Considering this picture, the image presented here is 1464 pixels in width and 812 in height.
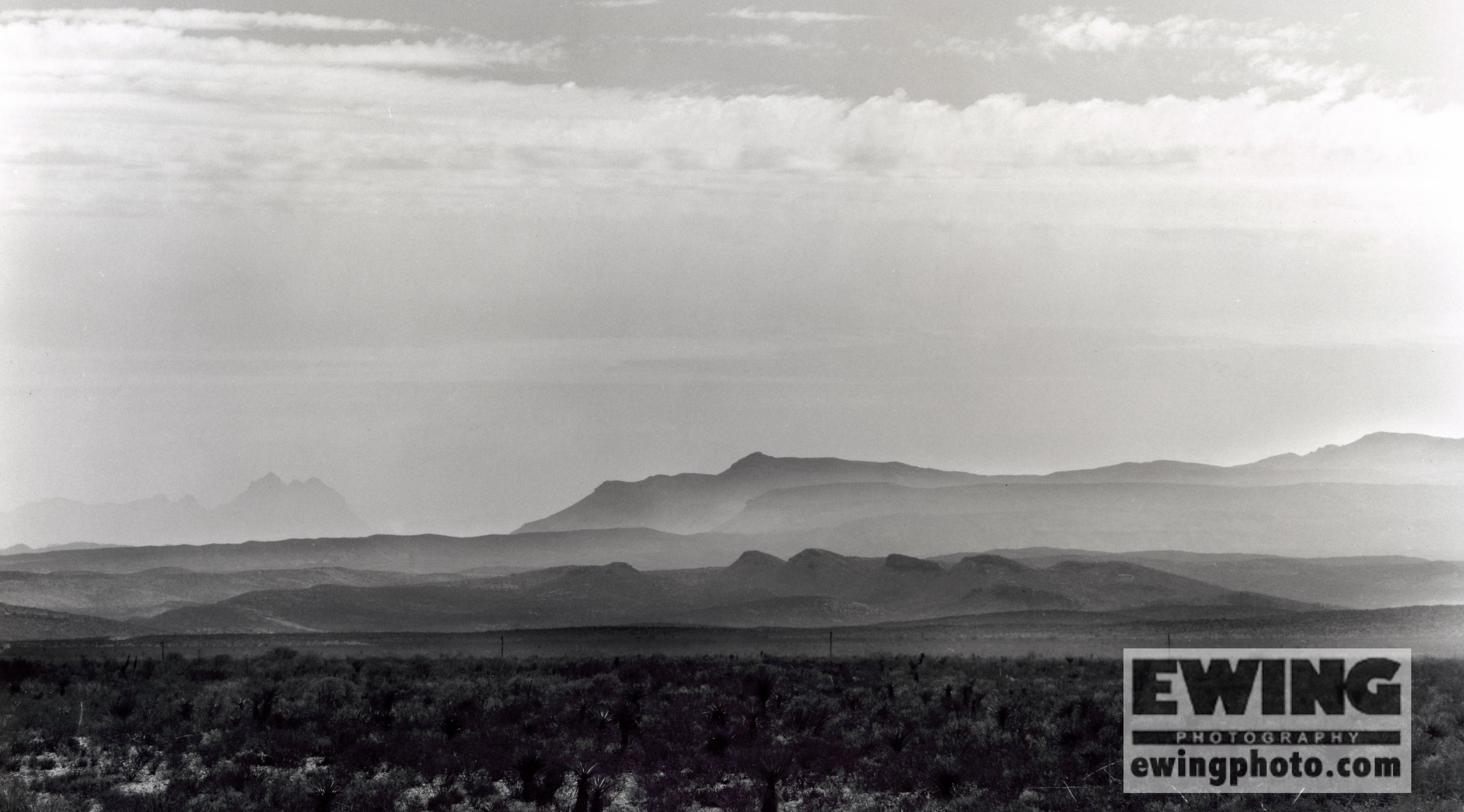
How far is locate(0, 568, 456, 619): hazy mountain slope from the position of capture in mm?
102562

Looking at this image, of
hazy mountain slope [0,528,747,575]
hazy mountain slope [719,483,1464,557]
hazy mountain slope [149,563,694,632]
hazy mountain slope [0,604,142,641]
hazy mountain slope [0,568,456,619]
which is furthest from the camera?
hazy mountain slope [719,483,1464,557]

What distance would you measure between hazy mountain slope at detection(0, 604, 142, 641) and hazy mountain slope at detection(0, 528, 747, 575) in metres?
41.1

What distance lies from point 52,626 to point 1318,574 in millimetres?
112957

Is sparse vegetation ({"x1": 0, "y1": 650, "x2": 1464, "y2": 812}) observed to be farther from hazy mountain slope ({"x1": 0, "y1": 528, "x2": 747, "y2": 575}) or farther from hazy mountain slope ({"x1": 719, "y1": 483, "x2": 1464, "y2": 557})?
hazy mountain slope ({"x1": 719, "y1": 483, "x2": 1464, "y2": 557})

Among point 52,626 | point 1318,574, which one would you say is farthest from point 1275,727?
point 1318,574

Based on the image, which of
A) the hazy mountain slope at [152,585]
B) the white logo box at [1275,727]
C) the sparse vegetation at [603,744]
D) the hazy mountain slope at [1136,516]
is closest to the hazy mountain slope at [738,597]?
the hazy mountain slope at [152,585]

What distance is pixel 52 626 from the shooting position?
81.1 metres

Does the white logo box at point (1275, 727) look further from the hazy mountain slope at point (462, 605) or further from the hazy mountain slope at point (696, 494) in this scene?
the hazy mountain slope at point (696, 494)

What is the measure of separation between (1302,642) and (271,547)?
379 ft

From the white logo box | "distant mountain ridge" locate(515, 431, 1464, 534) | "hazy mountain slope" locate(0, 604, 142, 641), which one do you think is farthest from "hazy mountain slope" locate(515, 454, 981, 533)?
the white logo box

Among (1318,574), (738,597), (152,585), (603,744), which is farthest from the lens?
(1318,574)

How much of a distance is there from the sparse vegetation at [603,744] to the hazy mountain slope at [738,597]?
193ft

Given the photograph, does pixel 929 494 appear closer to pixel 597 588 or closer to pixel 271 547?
pixel 597 588

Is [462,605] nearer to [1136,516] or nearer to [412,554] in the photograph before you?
[412,554]
